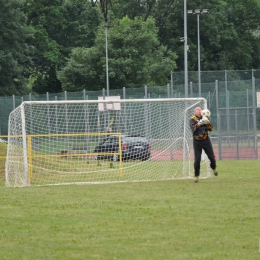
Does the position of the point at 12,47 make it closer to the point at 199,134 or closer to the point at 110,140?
the point at 110,140

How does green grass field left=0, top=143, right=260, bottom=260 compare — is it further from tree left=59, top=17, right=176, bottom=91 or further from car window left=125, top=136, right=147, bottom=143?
tree left=59, top=17, right=176, bottom=91

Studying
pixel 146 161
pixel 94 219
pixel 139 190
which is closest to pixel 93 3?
pixel 146 161

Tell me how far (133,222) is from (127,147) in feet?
40.2

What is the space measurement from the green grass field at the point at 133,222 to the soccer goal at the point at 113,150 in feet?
9.82

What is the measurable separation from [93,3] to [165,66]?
56.4ft

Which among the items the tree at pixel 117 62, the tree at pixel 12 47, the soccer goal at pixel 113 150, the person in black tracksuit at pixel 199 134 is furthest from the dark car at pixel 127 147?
the tree at pixel 12 47

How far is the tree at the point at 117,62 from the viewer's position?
180ft

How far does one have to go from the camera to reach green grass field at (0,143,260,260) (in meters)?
9.44

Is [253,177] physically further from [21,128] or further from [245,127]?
[245,127]

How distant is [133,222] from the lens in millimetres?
11875

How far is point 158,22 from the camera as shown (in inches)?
2921

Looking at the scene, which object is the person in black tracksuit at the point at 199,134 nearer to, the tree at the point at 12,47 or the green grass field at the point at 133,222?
the green grass field at the point at 133,222

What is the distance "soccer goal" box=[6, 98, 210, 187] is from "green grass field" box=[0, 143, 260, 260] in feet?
9.82

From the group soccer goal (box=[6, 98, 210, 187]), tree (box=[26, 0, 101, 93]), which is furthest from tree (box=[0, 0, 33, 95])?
soccer goal (box=[6, 98, 210, 187])
